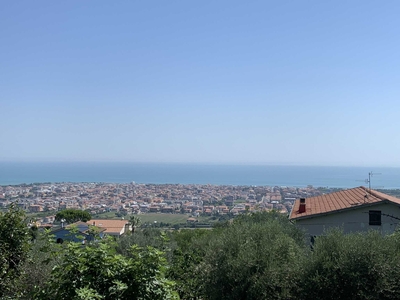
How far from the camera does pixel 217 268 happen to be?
898cm

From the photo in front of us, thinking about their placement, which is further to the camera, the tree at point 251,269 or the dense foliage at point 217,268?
the tree at point 251,269

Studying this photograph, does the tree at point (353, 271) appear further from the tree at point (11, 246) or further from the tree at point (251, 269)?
the tree at point (11, 246)

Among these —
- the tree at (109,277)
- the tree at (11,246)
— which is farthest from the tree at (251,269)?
the tree at (109,277)

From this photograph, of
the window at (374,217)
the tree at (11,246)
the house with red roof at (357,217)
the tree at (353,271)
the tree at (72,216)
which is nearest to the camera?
the tree at (11,246)

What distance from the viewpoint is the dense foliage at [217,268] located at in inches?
150

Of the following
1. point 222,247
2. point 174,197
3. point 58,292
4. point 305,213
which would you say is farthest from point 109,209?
point 58,292

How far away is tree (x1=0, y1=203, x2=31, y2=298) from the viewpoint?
5.75 meters

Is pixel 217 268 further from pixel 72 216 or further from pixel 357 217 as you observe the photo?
pixel 72 216

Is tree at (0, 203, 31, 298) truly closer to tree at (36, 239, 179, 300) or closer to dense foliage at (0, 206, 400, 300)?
dense foliage at (0, 206, 400, 300)

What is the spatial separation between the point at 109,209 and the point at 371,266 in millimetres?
74929

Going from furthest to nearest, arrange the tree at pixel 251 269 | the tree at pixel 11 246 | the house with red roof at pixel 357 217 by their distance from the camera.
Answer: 1. the house with red roof at pixel 357 217
2. the tree at pixel 251 269
3. the tree at pixel 11 246

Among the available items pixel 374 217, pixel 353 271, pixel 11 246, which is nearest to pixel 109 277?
pixel 11 246

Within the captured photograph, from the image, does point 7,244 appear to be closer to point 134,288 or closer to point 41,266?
point 41,266

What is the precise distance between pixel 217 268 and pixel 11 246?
4.67 meters
